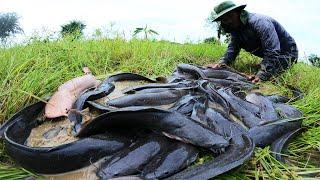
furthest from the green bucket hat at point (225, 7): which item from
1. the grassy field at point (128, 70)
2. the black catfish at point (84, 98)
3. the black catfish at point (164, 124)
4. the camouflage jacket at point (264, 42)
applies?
the black catfish at point (164, 124)

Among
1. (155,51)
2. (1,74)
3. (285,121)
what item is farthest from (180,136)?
(155,51)

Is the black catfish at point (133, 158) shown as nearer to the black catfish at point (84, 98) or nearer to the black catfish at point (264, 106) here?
the black catfish at point (84, 98)

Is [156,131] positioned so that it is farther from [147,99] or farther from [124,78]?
[124,78]

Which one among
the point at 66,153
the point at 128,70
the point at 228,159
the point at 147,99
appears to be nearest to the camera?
the point at 228,159

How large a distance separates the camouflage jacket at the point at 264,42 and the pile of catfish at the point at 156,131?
1532 mm

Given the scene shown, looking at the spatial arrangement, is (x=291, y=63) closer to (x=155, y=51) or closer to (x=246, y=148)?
(x=155, y=51)

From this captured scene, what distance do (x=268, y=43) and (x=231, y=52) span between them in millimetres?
613

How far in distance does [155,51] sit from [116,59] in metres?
0.55

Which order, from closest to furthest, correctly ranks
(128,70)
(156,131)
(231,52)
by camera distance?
(156,131), (128,70), (231,52)

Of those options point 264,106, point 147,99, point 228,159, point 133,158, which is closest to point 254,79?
point 264,106

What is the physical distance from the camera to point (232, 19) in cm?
588

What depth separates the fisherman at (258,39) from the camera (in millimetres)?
5633

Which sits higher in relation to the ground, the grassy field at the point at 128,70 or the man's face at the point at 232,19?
the man's face at the point at 232,19

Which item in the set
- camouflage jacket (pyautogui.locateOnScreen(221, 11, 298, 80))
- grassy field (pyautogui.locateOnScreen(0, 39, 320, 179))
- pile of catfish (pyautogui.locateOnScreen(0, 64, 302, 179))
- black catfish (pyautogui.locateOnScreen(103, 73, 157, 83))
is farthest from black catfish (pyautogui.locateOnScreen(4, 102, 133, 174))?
camouflage jacket (pyautogui.locateOnScreen(221, 11, 298, 80))
